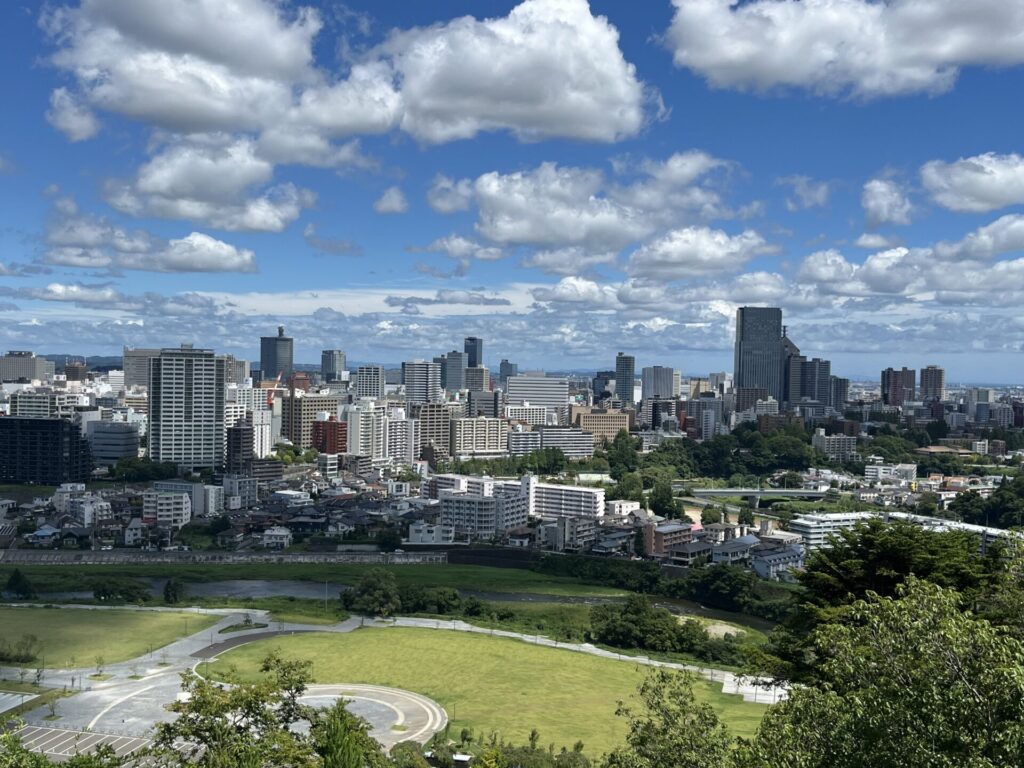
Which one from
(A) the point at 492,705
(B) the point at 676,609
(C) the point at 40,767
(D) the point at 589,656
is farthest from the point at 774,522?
(C) the point at 40,767

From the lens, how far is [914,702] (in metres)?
4.29

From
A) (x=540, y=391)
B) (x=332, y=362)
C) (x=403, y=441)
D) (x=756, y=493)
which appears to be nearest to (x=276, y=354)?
(x=332, y=362)

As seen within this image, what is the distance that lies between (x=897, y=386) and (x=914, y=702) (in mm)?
81229

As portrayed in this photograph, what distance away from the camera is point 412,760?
965 cm

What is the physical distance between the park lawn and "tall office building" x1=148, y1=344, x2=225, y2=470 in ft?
67.1

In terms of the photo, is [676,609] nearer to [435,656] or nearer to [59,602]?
[435,656]

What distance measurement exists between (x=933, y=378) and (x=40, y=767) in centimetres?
9081

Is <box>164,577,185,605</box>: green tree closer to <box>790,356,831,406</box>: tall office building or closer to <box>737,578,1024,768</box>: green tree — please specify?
<box>737,578,1024,768</box>: green tree

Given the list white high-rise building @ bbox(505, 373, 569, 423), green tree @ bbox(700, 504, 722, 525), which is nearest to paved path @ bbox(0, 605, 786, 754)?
green tree @ bbox(700, 504, 722, 525)

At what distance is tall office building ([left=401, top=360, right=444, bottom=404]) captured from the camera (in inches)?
2686

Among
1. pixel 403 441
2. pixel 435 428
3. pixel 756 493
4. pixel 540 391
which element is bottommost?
pixel 756 493

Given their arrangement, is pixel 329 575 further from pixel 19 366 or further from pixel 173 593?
pixel 19 366

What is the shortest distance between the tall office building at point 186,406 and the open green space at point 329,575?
15.2 metres

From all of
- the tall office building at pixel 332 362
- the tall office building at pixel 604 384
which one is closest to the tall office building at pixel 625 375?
the tall office building at pixel 604 384
